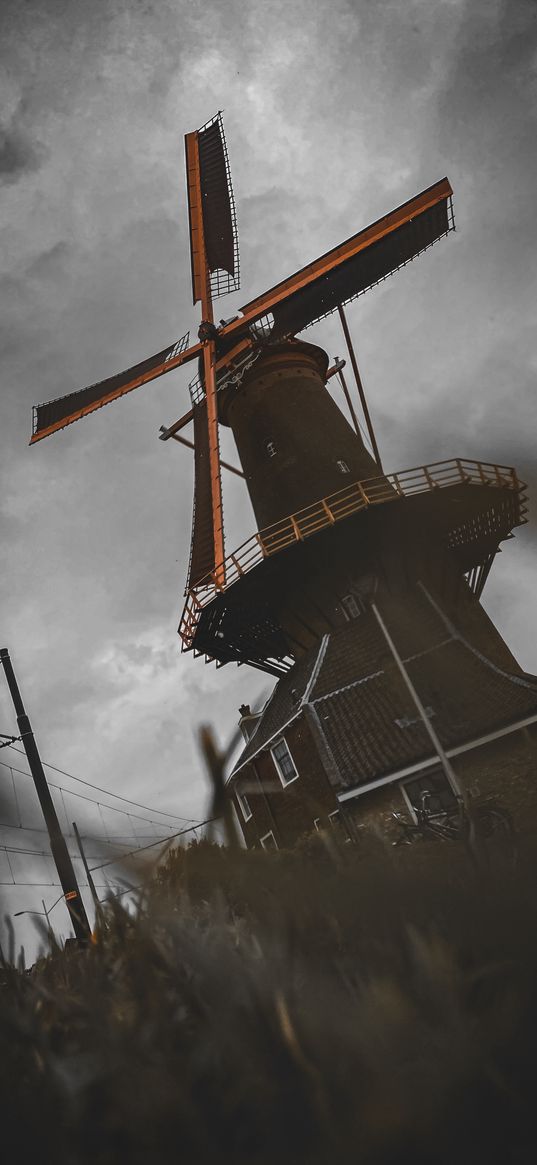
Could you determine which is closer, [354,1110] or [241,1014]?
[354,1110]

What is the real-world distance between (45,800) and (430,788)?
839 centimetres

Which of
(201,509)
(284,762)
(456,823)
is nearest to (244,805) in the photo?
(284,762)

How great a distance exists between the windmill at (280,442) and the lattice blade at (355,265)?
0.04m

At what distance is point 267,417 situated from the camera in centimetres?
1998

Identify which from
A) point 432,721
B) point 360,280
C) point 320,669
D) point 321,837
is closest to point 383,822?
point 432,721

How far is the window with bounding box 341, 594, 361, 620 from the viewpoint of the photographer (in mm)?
16531

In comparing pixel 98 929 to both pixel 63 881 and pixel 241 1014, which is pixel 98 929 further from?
pixel 63 881

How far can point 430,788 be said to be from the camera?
13.5m

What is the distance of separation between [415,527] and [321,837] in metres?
15.2

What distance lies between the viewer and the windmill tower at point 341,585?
46.2 ft

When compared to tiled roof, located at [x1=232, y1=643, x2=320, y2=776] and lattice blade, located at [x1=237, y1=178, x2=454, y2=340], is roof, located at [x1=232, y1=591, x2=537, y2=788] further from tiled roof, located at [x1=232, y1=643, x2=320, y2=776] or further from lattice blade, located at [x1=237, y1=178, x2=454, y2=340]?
lattice blade, located at [x1=237, y1=178, x2=454, y2=340]

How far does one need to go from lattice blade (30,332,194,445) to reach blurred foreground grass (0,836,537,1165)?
24149 millimetres

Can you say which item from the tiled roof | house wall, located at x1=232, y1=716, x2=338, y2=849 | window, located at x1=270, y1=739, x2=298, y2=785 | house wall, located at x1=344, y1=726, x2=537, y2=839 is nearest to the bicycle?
house wall, located at x1=344, y1=726, x2=537, y2=839

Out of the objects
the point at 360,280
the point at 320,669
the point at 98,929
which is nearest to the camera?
the point at 98,929
